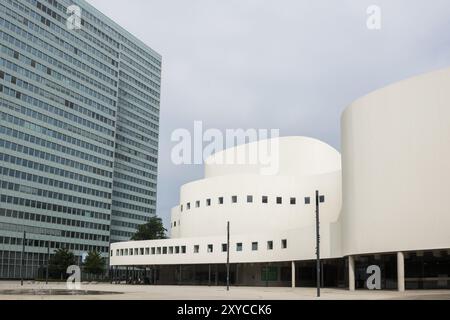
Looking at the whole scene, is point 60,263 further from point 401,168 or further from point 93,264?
point 401,168

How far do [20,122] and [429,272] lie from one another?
289 ft

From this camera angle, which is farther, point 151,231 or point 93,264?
point 151,231

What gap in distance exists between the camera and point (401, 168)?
152 ft

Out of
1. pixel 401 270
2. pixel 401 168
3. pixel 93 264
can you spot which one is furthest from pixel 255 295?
pixel 93 264

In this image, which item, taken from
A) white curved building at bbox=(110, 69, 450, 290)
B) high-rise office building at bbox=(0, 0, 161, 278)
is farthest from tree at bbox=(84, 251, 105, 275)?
white curved building at bbox=(110, 69, 450, 290)

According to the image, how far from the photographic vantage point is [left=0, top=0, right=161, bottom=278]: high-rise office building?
366ft

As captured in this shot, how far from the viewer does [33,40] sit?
117 meters

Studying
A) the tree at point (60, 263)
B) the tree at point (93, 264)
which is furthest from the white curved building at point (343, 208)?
the tree at point (60, 263)

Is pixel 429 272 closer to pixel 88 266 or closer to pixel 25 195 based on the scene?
pixel 88 266

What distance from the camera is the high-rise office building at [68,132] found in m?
111

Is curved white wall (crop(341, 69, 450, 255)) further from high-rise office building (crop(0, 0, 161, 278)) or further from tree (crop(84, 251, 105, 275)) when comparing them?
high-rise office building (crop(0, 0, 161, 278))

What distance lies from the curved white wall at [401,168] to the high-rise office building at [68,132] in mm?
78820

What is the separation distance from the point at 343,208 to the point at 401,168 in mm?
10137

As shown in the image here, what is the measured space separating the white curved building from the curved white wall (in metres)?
0.08
